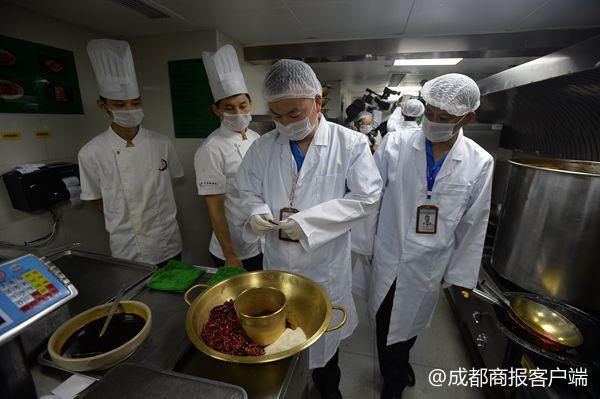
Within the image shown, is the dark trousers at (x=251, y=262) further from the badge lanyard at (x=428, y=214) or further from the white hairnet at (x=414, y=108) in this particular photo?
the white hairnet at (x=414, y=108)

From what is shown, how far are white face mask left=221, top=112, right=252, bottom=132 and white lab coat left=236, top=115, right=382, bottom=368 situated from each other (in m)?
0.46

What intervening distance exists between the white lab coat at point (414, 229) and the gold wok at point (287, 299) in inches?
25.4

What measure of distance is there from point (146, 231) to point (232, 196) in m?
0.56

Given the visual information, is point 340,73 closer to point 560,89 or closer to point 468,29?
point 468,29

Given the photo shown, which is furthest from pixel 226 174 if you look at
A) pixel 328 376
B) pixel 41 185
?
pixel 328 376

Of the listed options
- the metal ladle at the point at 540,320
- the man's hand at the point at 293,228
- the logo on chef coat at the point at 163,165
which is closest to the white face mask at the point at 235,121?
the logo on chef coat at the point at 163,165

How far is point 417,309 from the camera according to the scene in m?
1.35

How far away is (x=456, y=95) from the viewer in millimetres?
1148

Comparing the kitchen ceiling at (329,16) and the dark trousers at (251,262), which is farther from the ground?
the kitchen ceiling at (329,16)

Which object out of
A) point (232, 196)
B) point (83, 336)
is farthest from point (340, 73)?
point (83, 336)

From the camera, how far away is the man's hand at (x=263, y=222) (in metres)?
1.03

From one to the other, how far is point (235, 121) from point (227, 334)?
4.00 feet

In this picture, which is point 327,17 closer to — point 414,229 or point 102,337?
point 414,229

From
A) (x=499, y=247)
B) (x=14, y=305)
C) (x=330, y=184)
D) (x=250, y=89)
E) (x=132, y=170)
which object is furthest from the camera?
(x=250, y=89)
